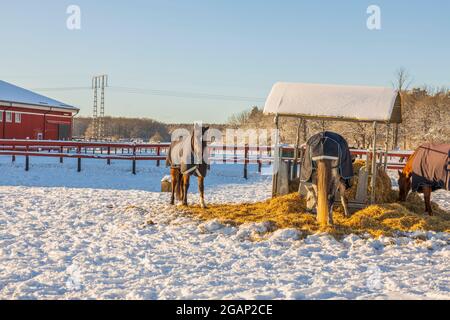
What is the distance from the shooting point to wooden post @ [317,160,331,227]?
817 centimetres

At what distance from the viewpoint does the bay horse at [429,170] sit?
8.96 metres

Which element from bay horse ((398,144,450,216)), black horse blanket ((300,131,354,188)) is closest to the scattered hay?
bay horse ((398,144,450,216))

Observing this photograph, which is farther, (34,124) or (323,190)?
(34,124)

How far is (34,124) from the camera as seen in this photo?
35.0 meters

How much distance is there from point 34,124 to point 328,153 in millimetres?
31089

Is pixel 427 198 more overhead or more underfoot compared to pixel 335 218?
more overhead

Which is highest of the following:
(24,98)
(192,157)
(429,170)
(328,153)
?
(24,98)

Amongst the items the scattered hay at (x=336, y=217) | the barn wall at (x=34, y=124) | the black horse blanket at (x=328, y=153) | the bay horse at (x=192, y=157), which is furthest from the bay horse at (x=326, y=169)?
the barn wall at (x=34, y=124)

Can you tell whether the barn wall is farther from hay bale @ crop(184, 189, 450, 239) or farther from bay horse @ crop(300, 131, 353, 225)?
bay horse @ crop(300, 131, 353, 225)

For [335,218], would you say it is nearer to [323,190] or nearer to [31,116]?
[323,190]

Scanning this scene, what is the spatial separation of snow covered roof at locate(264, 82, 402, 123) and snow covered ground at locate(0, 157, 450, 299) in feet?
9.60

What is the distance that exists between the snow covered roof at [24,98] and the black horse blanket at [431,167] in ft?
95.8

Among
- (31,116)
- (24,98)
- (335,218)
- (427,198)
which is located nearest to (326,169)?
(335,218)
